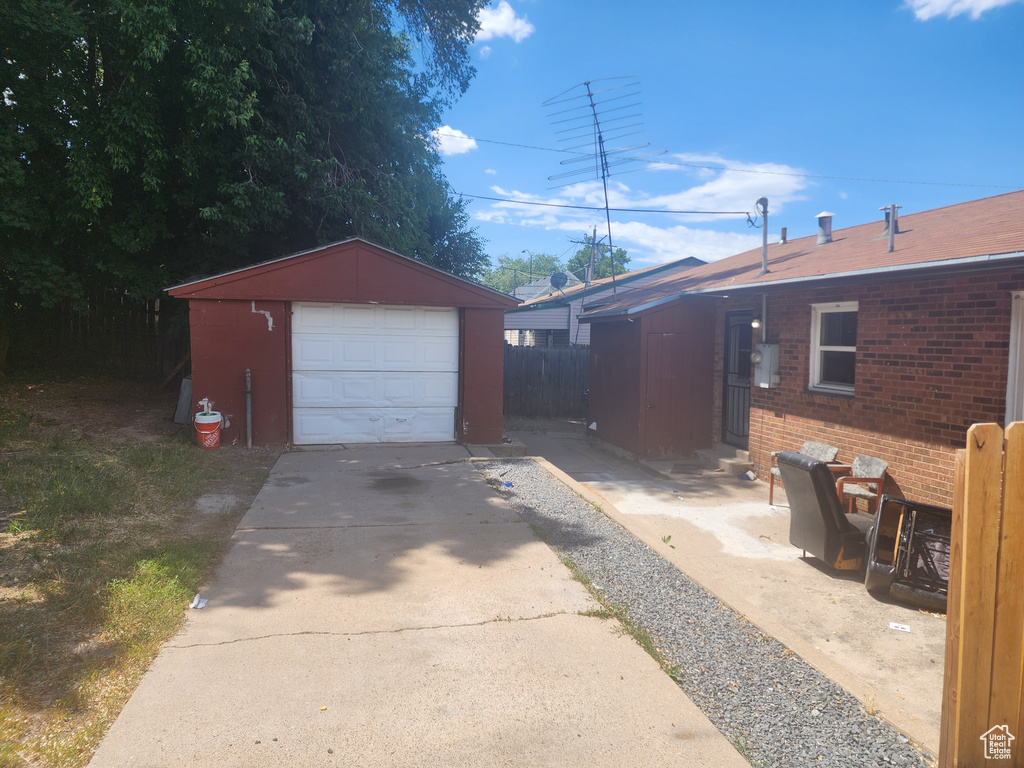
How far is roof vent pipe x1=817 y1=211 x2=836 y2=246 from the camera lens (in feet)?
34.8

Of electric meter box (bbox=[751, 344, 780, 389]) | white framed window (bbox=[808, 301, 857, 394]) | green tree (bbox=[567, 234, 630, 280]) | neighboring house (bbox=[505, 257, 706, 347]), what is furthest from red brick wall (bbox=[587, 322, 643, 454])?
green tree (bbox=[567, 234, 630, 280])

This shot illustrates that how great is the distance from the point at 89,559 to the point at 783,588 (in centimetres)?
539

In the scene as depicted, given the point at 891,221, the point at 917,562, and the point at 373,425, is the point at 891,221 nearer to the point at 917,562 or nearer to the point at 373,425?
the point at 917,562

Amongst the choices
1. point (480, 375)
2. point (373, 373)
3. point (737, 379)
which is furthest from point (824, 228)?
point (373, 373)

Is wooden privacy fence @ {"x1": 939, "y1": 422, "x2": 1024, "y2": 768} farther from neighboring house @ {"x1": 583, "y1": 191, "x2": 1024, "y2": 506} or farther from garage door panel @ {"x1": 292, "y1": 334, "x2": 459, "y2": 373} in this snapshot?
garage door panel @ {"x1": 292, "y1": 334, "x2": 459, "y2": 373}

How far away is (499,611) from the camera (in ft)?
13.2

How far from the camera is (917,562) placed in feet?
15.9

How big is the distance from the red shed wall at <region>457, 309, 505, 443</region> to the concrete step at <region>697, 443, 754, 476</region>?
356 cm

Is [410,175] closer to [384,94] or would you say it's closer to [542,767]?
[384,94]

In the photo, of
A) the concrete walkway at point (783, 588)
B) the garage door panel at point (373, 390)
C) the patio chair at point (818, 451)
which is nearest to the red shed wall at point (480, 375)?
the garage door panel at point (373, 390)

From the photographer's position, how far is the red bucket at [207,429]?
9.03 meters

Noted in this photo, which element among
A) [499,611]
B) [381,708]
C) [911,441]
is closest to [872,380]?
[911,441]

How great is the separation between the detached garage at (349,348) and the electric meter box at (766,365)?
12.5ft

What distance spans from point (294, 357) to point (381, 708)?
7535 millimetres
